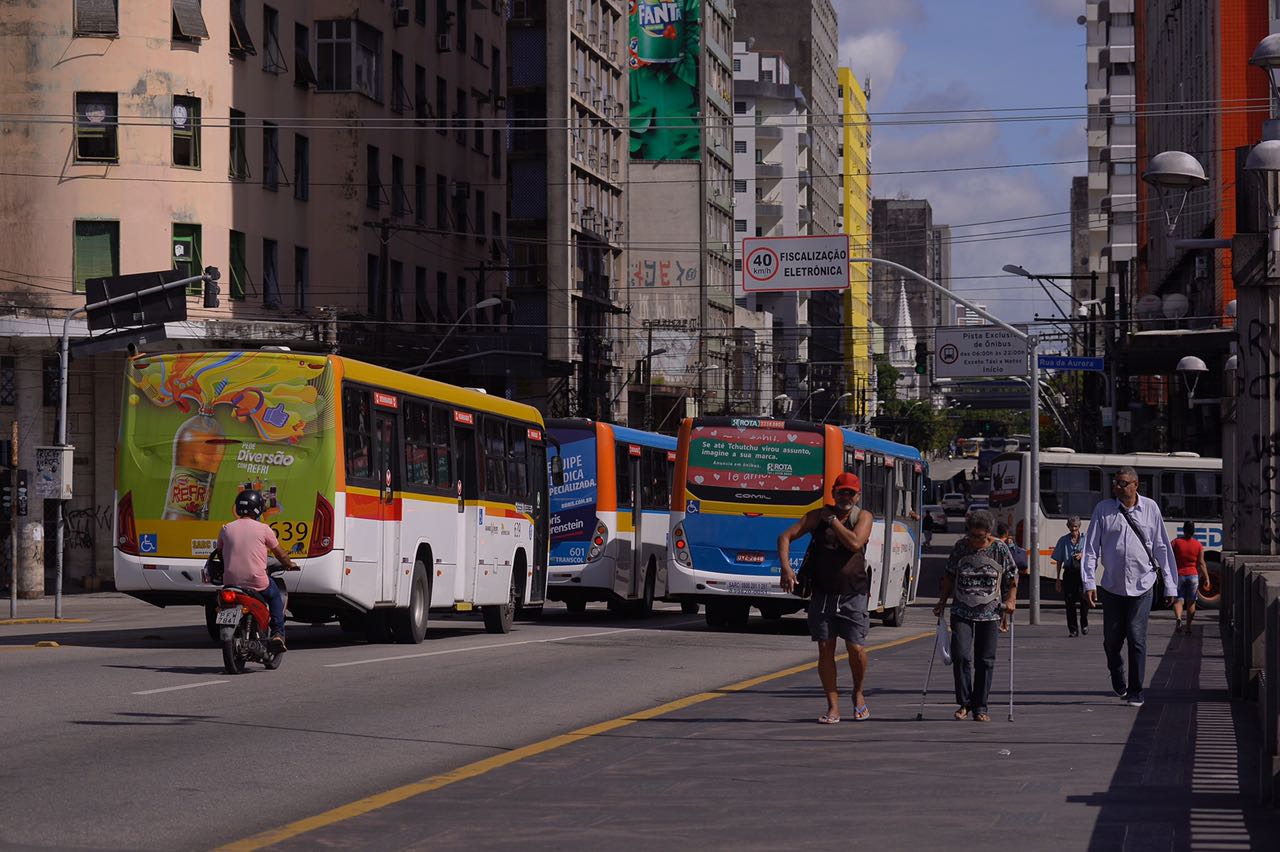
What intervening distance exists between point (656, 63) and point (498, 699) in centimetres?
9360

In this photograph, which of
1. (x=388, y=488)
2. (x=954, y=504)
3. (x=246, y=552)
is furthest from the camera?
(x=954, y=504)

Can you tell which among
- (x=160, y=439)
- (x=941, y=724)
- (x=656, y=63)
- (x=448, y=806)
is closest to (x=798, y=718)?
(x=941, y=724)

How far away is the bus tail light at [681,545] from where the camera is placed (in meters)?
29.9

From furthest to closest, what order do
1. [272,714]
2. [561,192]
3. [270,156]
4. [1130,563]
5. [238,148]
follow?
[561,192], [270,156], [238,148], [1130,563], [272,714]

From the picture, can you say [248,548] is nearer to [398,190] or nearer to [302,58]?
[302,58]

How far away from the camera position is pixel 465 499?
84.8ft

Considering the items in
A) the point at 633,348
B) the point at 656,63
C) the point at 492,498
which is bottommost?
the point at 492,498

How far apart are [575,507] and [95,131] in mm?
21395

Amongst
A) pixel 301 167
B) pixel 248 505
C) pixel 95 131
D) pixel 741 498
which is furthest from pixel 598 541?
pixel 301 167

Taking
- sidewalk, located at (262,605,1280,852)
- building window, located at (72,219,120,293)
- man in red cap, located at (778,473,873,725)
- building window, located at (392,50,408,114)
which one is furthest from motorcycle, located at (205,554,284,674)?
building window, located at (392,50,408,114)

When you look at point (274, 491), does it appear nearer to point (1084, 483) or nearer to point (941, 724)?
point (941, 724)

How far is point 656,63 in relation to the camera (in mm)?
107562

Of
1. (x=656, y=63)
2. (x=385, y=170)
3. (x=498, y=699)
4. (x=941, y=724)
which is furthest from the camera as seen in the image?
(x=656, y=63)

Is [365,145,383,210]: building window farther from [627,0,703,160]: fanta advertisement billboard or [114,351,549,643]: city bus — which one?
[627,0,703,160]: fanta advertisement billboard
